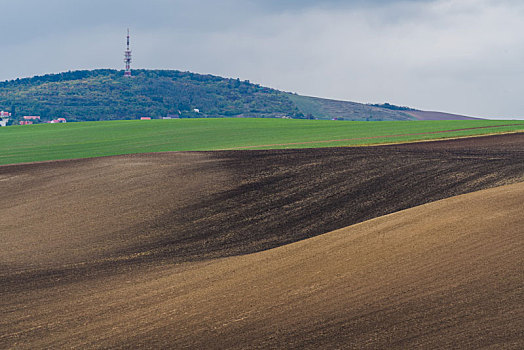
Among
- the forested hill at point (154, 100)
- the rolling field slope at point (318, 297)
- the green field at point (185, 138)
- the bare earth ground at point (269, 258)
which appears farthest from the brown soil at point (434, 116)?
the rolling field slope at point (318, 297)

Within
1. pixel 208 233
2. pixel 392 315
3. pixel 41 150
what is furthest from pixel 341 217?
pixel 41 150

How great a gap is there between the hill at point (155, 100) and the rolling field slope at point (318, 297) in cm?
11510

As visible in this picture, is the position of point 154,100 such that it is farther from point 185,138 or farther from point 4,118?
point 185,138

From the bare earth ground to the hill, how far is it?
346 feet

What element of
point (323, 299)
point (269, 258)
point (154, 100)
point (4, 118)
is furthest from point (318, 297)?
point (154, 100)

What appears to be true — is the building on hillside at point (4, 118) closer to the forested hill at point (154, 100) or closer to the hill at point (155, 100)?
the forested hill at point (154, 100)

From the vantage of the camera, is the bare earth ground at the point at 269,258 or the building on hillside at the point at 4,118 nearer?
the bare earth ground at the point at 269,258

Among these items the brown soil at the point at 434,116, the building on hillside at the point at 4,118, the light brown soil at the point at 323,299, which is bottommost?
the light brown soil at the point at 323,299

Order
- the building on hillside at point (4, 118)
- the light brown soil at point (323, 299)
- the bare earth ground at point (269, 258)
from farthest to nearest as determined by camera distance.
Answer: the building on hillside at point (4, 118) → the bare earth ground at point (269, 258) → the light brown soil at point (323, 299)

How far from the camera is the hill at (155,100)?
13112cm

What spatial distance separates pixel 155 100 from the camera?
14500cm

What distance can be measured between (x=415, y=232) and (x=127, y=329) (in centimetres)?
709

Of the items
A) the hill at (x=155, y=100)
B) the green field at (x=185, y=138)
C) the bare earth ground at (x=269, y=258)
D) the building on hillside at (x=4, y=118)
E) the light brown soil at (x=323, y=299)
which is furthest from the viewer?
the hill at (x=155, y=100)

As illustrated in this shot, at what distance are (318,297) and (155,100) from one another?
139 m
